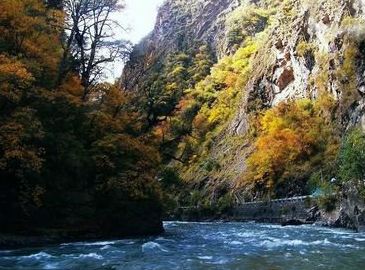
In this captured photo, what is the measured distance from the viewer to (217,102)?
89.0 m

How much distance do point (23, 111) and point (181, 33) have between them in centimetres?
11235

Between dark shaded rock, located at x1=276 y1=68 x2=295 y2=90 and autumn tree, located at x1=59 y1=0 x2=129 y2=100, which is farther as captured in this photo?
dark shaded rock, located at x1=276 y1=68 x2=295 y2=90

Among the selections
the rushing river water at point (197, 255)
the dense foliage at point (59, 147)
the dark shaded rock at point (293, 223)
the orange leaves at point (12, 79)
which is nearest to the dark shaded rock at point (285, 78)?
the dark shaded rock at point (293, 223)

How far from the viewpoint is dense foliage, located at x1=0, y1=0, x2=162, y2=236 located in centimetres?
2200

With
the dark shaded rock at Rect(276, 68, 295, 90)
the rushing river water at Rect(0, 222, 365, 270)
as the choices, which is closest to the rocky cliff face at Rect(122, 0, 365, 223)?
the dark shaded rock at Rect(276, 68, 295, 90)

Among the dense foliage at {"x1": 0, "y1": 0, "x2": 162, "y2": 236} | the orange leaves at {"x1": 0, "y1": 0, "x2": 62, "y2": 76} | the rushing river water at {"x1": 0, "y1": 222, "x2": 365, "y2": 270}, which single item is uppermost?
the orange leaves at {"x1": 0, "y1": 0, "x2": 62, "y2": 76}

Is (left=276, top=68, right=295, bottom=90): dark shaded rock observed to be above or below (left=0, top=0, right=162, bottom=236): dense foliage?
above

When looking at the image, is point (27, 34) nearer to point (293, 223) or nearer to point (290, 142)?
point (293, 223)

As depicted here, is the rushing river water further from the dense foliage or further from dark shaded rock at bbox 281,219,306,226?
dark shaded rock at bbox 281,219,306,226

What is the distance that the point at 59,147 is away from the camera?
78.5ft

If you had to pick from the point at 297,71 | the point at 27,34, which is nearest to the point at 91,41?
the point at 27,34

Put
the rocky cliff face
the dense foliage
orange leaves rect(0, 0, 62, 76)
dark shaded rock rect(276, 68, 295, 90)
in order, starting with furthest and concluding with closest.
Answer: dark shaded rock rect(276, 68, 295, 90) < the rocky cliff face < orange leaves rect(0, 0, 62, 76) < the dense foliage

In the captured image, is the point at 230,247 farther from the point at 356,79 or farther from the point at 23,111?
the point at 356,79

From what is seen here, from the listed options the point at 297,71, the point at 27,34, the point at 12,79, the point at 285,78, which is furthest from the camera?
the point at 285,78
